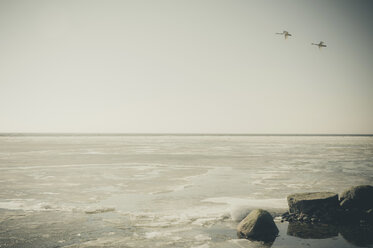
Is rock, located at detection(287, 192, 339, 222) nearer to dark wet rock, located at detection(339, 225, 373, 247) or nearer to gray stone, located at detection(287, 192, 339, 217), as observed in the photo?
gray stone, located at detection(287, 192, 339, 217)

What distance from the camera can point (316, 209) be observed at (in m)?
7.80

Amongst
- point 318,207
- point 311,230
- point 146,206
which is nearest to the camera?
point 311,230

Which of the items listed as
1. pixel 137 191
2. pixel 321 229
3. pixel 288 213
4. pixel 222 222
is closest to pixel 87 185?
pixel 137 191

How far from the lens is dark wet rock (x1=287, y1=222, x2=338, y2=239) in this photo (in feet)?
21.9

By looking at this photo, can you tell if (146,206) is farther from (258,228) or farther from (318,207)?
(318,207)

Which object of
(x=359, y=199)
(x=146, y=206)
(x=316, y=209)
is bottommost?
(x=146, y=206)

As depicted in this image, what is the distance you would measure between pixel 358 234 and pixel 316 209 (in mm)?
1224

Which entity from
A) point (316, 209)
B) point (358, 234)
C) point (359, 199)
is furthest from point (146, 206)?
point (359, 199)

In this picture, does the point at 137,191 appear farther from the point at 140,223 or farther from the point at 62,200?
the point at 140,223

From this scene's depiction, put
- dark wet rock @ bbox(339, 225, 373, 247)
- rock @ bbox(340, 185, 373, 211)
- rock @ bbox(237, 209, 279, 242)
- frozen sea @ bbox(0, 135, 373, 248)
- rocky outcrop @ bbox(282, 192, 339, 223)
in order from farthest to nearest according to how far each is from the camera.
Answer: rock @ bbox(340, 185, 373, 211), rocky outcrop @ bbox(282, 192, 339, 223), rock @ bbox(237, 209, 279, 242), frozen sea @ bbox(0, 135, 373, 248), dark wet rock @ bbox(339, 225, 373, 247)

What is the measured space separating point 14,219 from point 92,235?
284cm

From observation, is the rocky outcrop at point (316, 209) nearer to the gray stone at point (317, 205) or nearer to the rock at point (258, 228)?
the gray stone at point (317, 205)

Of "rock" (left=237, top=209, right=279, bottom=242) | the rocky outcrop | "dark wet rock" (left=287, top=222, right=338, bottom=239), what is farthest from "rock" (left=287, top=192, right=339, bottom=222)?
"rock" (left=237, top=209, right=279, bottom=242)

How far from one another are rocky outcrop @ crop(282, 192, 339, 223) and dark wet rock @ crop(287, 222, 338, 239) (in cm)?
29
